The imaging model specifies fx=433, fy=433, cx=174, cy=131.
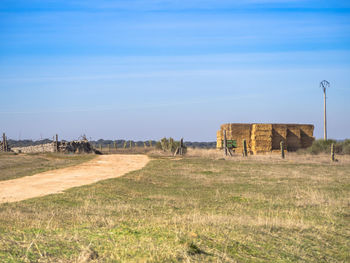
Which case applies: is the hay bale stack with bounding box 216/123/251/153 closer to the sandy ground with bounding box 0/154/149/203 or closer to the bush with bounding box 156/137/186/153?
the bush with bounding box 156/137/186/153

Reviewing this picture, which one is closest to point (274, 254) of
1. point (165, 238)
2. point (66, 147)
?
point (165, 238)

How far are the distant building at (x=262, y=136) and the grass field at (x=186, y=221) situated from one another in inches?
731

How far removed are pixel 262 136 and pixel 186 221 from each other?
31.4 metres

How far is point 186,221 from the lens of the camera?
339 inches

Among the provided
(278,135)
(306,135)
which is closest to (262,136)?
(278,135)

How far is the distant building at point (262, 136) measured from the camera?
128 feet

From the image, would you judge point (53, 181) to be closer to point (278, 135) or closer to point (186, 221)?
point (186, 221)

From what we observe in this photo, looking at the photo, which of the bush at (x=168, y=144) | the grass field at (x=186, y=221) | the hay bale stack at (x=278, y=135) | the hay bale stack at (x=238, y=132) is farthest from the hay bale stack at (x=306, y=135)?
the grass field at (x=186, y=221)

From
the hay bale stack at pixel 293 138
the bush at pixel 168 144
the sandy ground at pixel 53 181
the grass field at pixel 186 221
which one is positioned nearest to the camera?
the grass field at pixel 186 221

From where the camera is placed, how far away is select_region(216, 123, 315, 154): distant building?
39000 millimetres

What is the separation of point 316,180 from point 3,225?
13.8 m

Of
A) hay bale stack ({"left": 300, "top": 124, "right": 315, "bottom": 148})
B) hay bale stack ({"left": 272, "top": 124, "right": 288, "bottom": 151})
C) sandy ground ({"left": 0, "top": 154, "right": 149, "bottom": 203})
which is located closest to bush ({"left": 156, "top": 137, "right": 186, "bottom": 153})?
hay bale stack ({"left": 272, "top": 124, "right": 288, "bottom": 151})

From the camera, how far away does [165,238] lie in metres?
6.62

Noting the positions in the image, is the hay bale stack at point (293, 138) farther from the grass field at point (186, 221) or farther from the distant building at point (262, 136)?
the grass field at point (186, 221)
